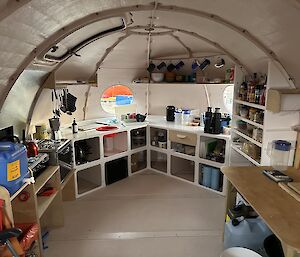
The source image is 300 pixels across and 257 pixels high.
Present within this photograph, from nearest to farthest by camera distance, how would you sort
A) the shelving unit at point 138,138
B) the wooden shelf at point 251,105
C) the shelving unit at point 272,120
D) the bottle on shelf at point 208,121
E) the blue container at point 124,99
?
the shelving unit at point 272,120, the wooden shelf at point 251,105, the bottle on shelf at point 208,121, the shelving unit at point 138,138, the blue container at point 124,99

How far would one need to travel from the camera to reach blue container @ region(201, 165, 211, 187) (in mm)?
3650

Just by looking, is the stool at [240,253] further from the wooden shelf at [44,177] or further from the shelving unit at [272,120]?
the wooden shelf at [44,177]

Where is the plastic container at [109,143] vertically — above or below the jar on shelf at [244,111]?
below

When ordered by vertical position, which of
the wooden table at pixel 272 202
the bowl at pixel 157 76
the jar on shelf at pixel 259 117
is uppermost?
the bowl at pixel 157 76

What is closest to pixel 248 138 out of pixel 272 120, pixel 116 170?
pixel 272 120

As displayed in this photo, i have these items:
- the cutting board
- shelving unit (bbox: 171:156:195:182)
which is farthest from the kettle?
shelving unit (bbox: 171:156:195:182)

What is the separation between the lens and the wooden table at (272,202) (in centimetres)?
134

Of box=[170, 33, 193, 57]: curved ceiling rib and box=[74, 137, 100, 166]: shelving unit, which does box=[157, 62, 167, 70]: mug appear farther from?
box=[74, 137, 100, 166]: shelving unit

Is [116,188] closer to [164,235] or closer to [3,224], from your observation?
[164,235]

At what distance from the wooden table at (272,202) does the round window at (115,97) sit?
2.76 m

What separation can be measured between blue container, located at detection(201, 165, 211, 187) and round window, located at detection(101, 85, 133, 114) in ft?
6.24

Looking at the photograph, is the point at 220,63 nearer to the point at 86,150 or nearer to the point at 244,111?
the point at 244,111

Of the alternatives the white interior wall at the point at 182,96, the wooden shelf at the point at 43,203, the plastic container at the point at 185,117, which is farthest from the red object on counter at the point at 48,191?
the white interior wall at the point at 182,96

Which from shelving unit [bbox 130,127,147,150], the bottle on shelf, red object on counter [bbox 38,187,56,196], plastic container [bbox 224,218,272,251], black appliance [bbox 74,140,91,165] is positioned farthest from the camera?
Answer: shelving unit [bbox 130,127,147,150]
